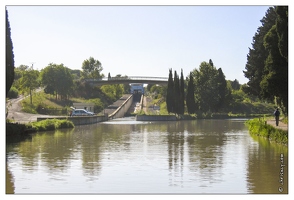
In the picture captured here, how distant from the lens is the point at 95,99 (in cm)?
6225

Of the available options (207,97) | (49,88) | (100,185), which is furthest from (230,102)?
(100,185)

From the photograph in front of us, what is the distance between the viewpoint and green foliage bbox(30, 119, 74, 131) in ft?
112

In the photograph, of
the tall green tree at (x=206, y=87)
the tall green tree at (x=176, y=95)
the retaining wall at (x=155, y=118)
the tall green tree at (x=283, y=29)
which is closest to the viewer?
the tall green tree at (x=283, y=29)

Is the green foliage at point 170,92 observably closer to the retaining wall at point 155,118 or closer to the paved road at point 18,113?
the retaining wall at point 155,118

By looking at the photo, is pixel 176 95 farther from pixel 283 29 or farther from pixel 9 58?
pixel 283 29

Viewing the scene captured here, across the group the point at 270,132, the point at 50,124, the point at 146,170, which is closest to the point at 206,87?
the point at 50,124

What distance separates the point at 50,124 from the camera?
36.2 metres

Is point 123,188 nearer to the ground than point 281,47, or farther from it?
nearer to the ground

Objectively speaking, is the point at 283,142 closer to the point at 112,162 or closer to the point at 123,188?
the point at 112,162

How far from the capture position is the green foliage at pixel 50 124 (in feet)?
112

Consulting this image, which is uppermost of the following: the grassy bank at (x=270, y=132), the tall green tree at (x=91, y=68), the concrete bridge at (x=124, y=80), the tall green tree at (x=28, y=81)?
the tall green tree at (x=91, y=68)

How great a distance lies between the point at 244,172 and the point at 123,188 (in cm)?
405

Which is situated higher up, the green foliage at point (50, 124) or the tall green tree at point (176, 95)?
the tall green tree at point (176, 95)

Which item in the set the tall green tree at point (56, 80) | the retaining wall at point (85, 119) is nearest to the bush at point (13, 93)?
the retaining wall at point (85, 119)
